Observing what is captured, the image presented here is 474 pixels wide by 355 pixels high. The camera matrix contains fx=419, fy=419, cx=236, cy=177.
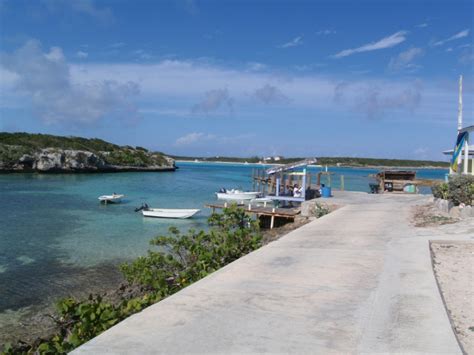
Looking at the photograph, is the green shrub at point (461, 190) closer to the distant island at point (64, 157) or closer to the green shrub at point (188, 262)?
the green shrub at point (188, 262)

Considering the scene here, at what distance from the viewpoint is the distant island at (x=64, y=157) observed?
7325 centimetres

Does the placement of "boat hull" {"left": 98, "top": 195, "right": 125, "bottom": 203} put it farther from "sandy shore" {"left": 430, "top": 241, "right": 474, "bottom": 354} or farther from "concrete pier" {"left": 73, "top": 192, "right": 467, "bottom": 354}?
"sandy shore" {"left": 430, "top": 241, "right": 474, "bottom": 354}

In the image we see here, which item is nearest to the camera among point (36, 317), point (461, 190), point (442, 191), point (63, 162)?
point (36, 317)

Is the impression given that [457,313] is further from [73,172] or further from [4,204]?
[73,172]

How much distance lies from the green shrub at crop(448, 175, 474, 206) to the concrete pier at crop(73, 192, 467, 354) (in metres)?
6.13

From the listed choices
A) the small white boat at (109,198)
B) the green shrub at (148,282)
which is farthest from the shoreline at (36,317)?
the small white boat at (109,198)

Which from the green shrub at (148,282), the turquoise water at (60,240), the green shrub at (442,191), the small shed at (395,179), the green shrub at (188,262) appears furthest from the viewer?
the small shed at (395,179)

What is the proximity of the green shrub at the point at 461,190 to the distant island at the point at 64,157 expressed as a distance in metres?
71.3

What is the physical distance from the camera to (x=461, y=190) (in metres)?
13.0

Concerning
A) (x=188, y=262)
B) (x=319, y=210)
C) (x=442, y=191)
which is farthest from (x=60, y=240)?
(x=442, y=191)

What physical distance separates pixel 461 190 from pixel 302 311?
10.5m

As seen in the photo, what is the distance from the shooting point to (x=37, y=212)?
1014 inches

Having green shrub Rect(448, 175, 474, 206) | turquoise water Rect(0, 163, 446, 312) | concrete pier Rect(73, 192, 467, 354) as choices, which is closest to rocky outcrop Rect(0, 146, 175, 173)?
turquoise water Rect(0, 163, 446, 312)

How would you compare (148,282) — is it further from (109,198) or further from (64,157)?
(64,157)
